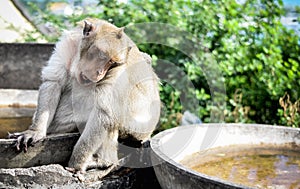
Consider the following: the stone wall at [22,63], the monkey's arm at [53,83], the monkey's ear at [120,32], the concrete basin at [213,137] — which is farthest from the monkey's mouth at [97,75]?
the stone wall at [22,63]

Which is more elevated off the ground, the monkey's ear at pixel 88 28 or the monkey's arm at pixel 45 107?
the monkey's ear at pixel 88 28

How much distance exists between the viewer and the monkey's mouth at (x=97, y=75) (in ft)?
10.2

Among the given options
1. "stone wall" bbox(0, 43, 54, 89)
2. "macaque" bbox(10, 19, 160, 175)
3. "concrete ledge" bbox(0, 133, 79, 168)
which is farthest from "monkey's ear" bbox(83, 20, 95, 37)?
"stone wall" bbox(0, 43, 54, 89)

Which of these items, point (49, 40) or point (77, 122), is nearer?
point (77, 122)

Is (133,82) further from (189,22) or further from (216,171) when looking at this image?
(189,22)

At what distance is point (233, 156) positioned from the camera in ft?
11.5

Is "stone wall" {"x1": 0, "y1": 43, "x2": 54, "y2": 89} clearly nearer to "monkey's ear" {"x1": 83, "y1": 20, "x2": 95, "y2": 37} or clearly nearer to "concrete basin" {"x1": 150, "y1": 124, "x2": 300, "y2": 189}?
"monkey's ear" {"x1": 83, "y1": 20, "x2": 95, "y2": 37}

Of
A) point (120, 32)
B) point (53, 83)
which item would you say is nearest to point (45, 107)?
point (53, 83)

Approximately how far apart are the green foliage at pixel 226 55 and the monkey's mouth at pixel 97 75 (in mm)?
2770

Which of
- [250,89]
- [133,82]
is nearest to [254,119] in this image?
[250,89]

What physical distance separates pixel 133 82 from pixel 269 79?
123 inches

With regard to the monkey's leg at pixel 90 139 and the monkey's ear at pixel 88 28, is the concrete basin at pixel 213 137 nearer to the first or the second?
the monkey's leg at pixel 90 139

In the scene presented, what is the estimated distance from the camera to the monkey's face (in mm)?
3096

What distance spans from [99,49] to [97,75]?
0.17 m
